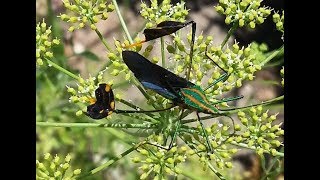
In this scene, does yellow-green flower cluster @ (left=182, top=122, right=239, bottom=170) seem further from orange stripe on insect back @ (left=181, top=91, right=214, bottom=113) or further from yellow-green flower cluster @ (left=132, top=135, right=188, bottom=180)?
orange stripe on insect back @ (left=181, top=91, right=214, bottom=113)

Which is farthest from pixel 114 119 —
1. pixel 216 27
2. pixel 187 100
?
pixel 216 27

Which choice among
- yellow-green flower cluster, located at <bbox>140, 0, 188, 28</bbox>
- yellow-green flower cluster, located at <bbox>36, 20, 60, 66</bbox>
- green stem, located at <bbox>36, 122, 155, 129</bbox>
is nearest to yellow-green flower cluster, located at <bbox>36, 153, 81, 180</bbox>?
green stem, located at <bbox>36, 122, 155, 129</bbox>

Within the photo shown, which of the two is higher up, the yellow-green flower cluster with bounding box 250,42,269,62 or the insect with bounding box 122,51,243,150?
the yellow-green flower cluster with bounding box 250,42,269,62

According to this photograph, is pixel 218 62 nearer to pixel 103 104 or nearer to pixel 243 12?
pixel 243 12

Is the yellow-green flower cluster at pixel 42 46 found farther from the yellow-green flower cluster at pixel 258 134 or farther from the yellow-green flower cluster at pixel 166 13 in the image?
the yellow-green flower cluster at pixel 258 134

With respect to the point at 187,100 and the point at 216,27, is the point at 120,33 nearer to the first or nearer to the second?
the point at 216,27

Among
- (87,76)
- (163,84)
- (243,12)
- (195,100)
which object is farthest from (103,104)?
(87,76)
